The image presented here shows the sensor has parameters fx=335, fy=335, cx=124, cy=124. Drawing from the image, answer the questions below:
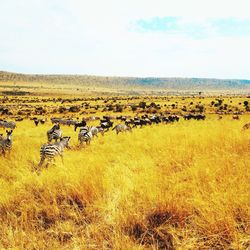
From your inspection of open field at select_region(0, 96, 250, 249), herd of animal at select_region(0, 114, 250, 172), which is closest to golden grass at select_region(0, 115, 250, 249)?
open field at select_region(0, 96, 250, 249)

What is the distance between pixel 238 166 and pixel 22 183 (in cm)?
359

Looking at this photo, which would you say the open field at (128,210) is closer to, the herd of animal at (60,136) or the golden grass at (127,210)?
the golden grass at (127,210)

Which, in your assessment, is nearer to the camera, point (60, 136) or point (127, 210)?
point (127, 210)

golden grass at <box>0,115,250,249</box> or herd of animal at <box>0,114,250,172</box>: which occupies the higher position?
golden grass at <box>0,115,250,249</box>

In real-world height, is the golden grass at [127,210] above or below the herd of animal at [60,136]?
above

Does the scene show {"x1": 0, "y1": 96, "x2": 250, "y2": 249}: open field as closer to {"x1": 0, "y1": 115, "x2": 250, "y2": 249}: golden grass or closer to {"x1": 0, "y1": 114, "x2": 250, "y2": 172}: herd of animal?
{"x1": 0, "y1": 115, "x2": 250, "y2": 249}: golden grass

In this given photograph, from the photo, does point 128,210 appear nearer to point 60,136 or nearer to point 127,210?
point 127,210

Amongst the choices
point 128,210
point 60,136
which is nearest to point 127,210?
point 128,210

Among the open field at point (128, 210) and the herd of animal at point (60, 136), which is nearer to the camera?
the open field at point (128, 210)

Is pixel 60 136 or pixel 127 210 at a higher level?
pixel 127 210

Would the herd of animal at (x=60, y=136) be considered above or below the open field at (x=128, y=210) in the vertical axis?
below

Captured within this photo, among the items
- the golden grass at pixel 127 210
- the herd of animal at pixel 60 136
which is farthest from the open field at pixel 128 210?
the herd of animal at pixel 60 136

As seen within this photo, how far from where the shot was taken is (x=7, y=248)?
11.9ft

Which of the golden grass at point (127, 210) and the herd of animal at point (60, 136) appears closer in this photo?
the golden grass at point (127, 210)
